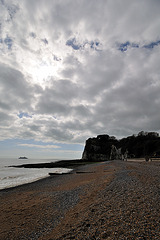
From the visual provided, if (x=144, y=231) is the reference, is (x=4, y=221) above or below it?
below

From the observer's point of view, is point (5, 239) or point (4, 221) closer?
point (5, 239)

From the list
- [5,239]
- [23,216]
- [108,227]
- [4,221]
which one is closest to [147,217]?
[108,227]

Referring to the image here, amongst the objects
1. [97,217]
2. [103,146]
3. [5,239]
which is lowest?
[5,239]

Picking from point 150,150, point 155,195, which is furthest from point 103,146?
point 155,195

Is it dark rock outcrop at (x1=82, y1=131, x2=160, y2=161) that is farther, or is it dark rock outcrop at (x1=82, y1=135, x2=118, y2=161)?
dark rock outcrop at (x1=82, y1=135, x2=118, y2=161)

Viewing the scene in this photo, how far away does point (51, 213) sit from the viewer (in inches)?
312

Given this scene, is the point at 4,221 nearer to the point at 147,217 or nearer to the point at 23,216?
the point at 23,216

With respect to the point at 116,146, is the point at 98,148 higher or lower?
lower

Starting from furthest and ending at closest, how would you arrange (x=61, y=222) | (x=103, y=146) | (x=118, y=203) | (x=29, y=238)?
(x=103, y=146)
(x=118, y=203)
(x=61, y=222)
(x=29, y=238)

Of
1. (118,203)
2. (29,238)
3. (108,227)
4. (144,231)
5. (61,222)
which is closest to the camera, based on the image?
(144,231)

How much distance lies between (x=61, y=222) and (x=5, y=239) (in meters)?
2.49

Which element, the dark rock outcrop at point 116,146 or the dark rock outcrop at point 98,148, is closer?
the dark rock outcrop at point 116,146

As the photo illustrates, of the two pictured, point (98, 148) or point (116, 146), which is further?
point (98, 148)

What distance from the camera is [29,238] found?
5691 mm
